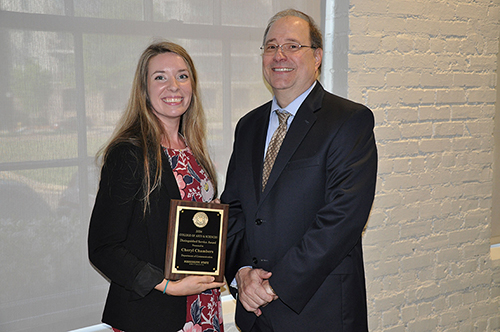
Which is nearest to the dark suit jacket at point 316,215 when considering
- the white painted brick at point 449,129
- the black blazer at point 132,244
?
the black blazer at point 132,244

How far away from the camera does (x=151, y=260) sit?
1.80 m

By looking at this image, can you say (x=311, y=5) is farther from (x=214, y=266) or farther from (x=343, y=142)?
(x=214, y=266)

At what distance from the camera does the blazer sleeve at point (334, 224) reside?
68.7 inches

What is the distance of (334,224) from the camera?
68.5 inches

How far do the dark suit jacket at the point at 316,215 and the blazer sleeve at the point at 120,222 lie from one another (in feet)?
1.54

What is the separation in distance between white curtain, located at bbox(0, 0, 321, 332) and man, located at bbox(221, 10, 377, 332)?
2.56 feet

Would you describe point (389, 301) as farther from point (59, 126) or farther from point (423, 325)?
point (59, 126)

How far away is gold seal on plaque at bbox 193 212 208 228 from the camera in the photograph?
1.76 metres

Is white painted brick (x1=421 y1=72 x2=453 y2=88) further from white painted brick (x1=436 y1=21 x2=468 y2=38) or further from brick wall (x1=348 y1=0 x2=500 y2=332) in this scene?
white painted brick (x1=436 y1=21 x2=468 y2=38)

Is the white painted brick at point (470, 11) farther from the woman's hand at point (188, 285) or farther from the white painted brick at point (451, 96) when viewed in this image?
the woman's hand at point (188, 285)

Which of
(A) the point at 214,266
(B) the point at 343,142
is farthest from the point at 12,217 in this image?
(B) the point at 343,142

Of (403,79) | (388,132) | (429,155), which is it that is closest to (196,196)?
(388,132)

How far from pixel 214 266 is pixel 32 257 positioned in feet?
3.39

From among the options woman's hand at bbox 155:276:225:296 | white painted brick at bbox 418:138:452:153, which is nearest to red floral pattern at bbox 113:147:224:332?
woman's hand at bbox 155:276:225:296
